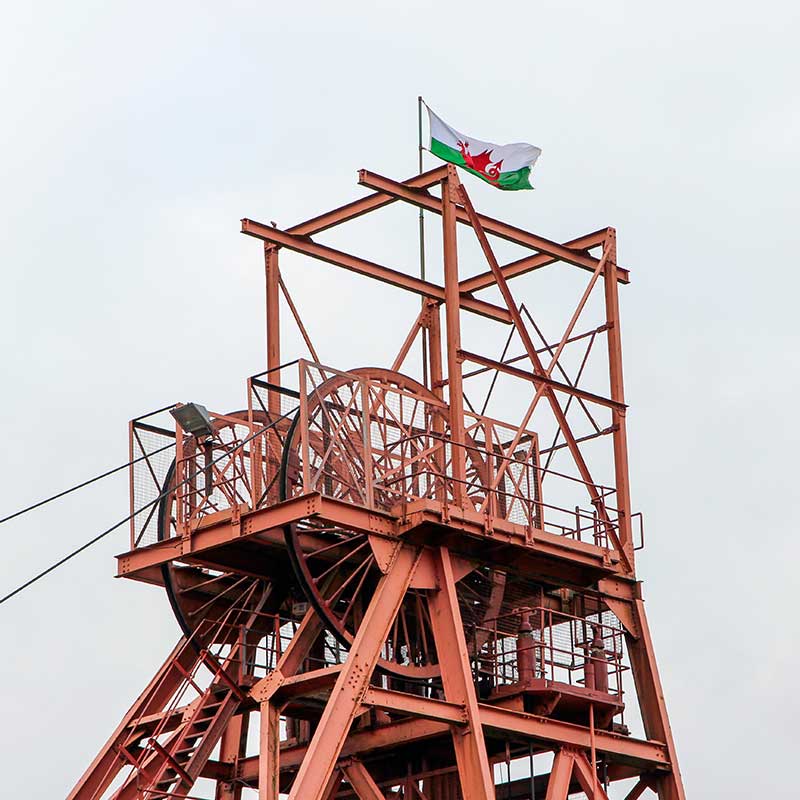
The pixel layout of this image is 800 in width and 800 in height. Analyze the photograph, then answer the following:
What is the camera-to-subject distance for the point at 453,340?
40719 mm

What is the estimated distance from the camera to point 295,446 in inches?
1566

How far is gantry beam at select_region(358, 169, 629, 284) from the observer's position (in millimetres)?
41719

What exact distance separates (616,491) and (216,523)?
760 cm

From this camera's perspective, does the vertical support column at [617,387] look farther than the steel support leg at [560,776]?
Yes

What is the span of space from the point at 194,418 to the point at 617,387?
8.36 metres

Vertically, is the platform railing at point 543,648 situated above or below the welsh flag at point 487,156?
below

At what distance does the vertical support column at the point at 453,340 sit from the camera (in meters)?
40.2

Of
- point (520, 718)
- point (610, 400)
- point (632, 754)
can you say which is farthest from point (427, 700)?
point (610, 400)

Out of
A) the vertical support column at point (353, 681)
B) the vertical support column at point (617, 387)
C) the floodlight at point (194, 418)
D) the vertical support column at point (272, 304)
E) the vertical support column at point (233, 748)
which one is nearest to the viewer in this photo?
the vertical support column at point (353, 681)

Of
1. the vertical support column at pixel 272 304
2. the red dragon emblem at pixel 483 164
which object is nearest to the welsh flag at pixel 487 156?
the red dragon emblem at pixel 483 164

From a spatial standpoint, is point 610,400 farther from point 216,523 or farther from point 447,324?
point 216,523

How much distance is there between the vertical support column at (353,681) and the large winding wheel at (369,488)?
42cm

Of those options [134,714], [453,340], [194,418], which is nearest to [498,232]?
[453,340]

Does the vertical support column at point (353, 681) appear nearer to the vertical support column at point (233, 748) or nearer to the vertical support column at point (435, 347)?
the vertical support column at point (233, 748)
